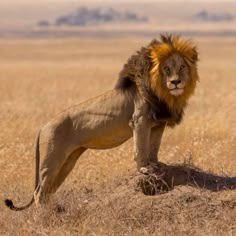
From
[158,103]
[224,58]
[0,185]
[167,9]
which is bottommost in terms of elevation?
[167,9]

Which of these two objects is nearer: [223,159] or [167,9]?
[223,159]

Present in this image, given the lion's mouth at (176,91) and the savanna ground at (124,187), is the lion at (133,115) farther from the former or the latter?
the savanna ground at (124,187)

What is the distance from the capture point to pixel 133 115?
8.19 meters

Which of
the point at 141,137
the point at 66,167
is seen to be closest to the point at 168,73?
the point at 141,137

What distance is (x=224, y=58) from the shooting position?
43.8 meters

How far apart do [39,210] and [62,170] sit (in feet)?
2.58

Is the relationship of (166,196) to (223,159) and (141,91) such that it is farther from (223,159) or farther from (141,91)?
(223,159)

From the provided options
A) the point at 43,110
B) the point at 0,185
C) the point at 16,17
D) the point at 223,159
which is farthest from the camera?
the point at 16,17

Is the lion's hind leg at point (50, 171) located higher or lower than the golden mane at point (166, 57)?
lower

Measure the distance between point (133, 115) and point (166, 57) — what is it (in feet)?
2.06

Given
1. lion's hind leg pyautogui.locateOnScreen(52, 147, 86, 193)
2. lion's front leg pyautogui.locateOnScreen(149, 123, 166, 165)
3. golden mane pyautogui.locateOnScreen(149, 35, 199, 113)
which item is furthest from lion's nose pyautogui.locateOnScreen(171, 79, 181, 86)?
lion's hind leg pyautogui.locateOnScreen(52, 147, 86, 193)

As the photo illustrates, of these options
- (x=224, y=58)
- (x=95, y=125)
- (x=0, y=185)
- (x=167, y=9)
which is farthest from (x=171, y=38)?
(x=167, y=9)

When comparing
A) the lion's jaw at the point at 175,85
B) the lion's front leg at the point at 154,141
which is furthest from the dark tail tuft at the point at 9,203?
the lion's jaw at the point at 175,85

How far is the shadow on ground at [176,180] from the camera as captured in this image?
8.12 meters
